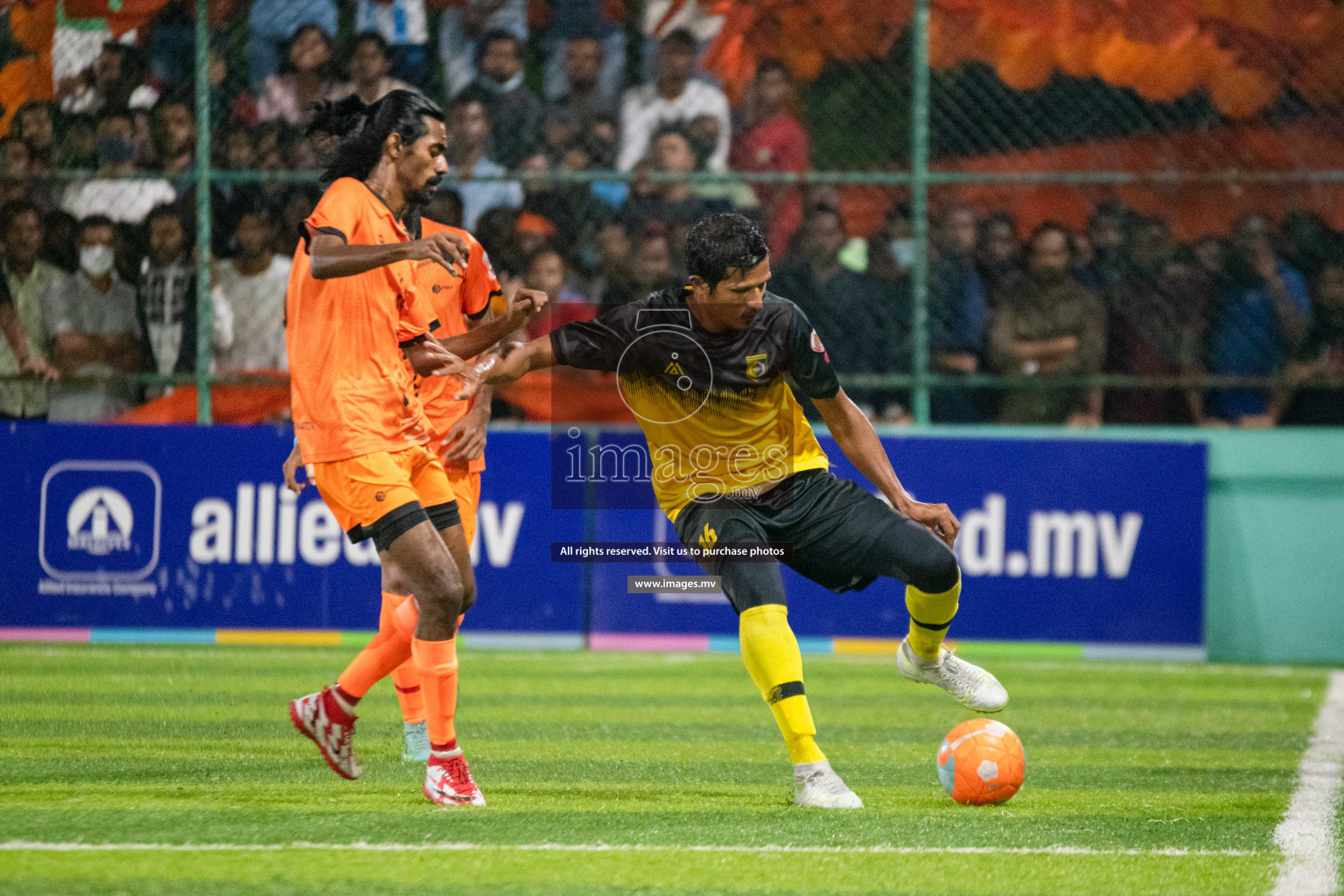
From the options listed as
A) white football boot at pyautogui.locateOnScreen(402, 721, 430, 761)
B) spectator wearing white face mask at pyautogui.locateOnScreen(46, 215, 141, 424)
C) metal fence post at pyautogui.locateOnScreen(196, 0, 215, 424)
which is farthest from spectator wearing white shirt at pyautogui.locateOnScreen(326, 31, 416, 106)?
white football boot at pyautogui.locateOnScreen(402, 721, 430, 761)

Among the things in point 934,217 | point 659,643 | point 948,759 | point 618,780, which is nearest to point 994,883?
point 948,759

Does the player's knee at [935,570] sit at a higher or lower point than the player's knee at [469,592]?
higher

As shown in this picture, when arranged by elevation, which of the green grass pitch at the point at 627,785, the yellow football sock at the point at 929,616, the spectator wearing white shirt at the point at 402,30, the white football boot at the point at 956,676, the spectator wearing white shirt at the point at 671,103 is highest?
the spectator wearing white shirt at the point at 402,30

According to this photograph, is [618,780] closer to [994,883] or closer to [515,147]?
[994,883]

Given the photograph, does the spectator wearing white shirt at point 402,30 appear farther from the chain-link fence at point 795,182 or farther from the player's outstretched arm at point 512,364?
the player's outstretched arm at point 512,364

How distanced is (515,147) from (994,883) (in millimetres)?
7478

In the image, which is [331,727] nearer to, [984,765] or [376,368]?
[376,368]

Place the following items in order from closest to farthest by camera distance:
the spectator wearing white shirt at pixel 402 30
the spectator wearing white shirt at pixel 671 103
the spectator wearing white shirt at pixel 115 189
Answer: the spectator wearing white shirt at pixel 115 189 → the spectator wearing white shirt at pixel 402 30 → the spectator wearing white shirt at pixel 671 103

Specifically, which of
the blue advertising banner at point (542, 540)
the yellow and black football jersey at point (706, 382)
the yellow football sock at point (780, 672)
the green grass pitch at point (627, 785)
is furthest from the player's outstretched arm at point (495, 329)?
the blue advertising banner at point (542, 540)

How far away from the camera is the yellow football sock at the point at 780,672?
516 centimetres

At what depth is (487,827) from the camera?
15.5 ft

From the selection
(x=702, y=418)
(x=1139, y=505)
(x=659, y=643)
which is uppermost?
(x=702, y=418)

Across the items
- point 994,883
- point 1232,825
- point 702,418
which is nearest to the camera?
point 994,883

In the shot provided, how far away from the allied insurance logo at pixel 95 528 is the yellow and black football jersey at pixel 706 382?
5271 mm
